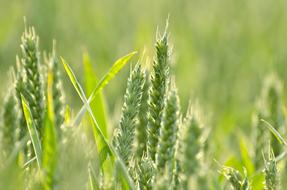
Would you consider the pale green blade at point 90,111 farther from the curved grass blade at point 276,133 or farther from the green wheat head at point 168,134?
the curved grass blade at point 276,133

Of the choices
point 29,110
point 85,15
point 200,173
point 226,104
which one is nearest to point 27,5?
point 85,15

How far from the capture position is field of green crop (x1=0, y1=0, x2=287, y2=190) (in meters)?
1.30

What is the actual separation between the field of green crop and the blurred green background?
0.01 metres

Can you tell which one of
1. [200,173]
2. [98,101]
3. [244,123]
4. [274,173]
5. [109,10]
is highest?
[109,10]

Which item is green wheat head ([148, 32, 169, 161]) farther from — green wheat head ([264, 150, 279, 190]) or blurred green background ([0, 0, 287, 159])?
blurred green background ([0, 0, 287, 159])

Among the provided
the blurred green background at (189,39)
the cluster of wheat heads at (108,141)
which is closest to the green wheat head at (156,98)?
the cluster of wheat heads at (108,141)

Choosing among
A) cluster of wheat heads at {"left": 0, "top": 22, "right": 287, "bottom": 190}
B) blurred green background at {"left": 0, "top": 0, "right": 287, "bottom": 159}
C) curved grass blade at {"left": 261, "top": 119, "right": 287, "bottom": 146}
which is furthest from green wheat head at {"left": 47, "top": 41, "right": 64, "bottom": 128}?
blurred green background at {"left": 0, "top": 0, "right": 287, "bottom": 159}

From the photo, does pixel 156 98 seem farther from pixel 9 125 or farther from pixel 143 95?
pixel 143 95

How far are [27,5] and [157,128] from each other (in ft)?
17.5

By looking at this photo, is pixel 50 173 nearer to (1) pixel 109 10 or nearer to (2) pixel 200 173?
(2) pixel 200 173

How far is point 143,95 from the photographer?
2150mm

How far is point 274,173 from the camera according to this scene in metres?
1.52

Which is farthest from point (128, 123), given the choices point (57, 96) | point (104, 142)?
point (57, 96)

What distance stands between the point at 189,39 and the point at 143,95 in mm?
3525
